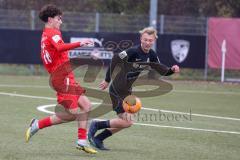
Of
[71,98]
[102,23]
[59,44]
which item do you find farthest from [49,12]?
[102,23]

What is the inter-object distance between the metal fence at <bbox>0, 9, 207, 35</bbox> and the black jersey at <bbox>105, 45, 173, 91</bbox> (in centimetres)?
1448

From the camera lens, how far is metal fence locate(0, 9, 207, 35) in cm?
2452

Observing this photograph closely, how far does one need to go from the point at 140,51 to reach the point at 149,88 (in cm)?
1014

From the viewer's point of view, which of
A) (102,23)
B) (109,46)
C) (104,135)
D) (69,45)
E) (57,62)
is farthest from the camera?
(102,23)

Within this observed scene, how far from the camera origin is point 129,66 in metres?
10.0

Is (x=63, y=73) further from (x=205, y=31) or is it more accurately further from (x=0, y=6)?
(x=0, y=6)

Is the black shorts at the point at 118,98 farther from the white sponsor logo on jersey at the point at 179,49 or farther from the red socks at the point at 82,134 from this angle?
the white sponsor logo on jersey at the point at 179,49

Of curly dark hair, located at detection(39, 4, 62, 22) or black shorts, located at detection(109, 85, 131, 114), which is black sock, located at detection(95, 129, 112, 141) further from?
curly dark hair, located at detection(39, 4, 62, 22)

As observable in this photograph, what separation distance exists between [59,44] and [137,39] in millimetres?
→ 15518

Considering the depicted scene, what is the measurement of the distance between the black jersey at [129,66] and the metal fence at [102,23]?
14.5 m

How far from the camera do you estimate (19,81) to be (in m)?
A: 21.7

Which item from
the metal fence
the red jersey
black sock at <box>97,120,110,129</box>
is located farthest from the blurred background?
the red jersey

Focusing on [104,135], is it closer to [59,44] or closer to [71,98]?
[71,98]

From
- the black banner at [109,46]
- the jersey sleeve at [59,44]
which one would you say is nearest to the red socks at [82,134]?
the jersey sleeve at [59,44]
